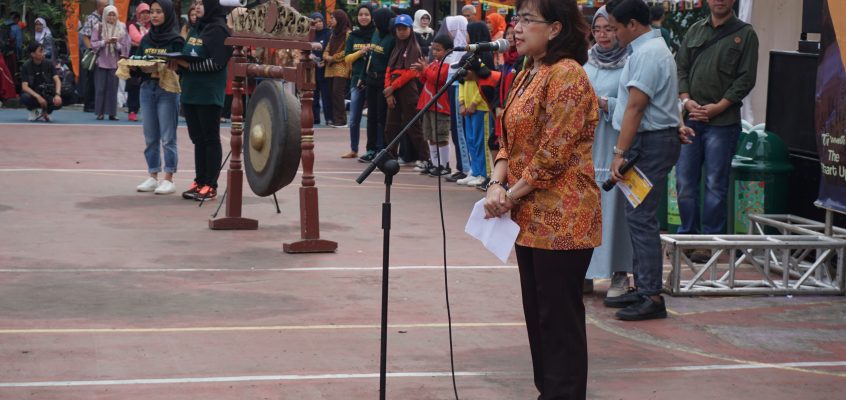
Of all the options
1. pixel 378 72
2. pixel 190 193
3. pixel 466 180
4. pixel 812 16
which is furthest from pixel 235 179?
pixel 378 72

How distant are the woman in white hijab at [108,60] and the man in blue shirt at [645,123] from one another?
16.9m

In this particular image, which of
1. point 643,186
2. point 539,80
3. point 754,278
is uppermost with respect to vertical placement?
point 539,80

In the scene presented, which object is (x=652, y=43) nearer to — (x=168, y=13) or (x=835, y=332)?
(x=835, y=332)

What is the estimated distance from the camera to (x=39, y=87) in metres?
22.7

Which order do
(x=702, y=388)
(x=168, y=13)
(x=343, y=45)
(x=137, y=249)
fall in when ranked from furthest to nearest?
(x=343, y=45), (x=168, y=13), (x=137, y=249), (x=702, y=388)

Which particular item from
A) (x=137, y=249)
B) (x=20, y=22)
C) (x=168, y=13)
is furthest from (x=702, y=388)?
(x=20, y=22)

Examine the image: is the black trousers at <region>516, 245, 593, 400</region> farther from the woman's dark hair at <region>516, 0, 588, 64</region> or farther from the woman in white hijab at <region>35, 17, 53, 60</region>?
the woman in white hijab at <region>35, 17, 53, 60</region>

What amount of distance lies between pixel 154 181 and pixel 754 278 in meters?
7.16

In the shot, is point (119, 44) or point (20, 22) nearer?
point (119, 44)

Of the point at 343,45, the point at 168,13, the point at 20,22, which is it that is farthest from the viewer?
the point at 20,22

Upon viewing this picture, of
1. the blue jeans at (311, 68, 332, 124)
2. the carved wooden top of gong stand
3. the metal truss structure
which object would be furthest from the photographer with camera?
the metal truss structure

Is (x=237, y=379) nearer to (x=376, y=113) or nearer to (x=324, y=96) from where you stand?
(x=376, y=113)

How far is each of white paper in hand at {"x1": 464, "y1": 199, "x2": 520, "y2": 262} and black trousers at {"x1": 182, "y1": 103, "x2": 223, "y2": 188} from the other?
785 cm

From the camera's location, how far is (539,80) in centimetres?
514
